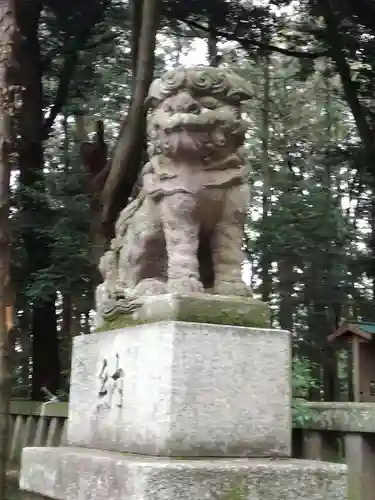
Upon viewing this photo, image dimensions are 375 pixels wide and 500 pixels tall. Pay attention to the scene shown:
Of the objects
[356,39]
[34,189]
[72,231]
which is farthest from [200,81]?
[356,39]

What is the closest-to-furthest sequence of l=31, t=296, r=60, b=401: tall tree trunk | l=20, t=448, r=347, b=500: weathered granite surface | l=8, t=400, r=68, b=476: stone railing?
l=20, t=448, r=347, b=500: weathered granite surface → l=8, t=400, r=68, b=476: stone railing → l=31, t=296, r=60, b=401: tall tree trunk

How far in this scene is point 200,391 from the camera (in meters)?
2.13

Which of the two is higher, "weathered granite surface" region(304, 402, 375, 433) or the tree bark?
the tree bark

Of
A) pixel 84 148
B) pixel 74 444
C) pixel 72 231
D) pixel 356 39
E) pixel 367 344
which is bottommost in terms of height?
pixel 74 444

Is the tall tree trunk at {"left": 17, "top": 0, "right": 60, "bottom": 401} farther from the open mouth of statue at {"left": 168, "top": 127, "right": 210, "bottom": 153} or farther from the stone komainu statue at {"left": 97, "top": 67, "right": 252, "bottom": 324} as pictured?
the open mouth of statue at {"left": 168, "top": 127, "right": 210, "bottom": 153}

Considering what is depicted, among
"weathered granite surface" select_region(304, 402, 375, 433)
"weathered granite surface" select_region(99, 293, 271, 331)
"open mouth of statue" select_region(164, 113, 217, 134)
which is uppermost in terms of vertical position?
"open mouth of statue" select_region(164, 113, 217, 134)

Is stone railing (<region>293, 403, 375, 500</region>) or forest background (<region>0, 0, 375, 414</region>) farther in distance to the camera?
forest background (<region>0, 0, 375, 414</region>)

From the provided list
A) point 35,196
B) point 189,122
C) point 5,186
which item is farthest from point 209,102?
point 35,196

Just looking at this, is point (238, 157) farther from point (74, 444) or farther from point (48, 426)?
point (48, 426)

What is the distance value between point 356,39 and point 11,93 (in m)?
4.55

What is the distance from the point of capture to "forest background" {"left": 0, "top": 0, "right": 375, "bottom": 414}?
241 inches

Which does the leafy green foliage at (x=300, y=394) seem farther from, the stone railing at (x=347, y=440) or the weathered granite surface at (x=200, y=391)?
the weathered granite surface at (x=200, y=391)

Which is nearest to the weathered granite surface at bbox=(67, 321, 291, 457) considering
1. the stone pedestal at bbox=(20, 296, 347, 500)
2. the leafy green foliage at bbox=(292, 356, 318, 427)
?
the stone pedestal at bbox=(20, 296, 347, 500)

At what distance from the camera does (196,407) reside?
2121 millimetres
